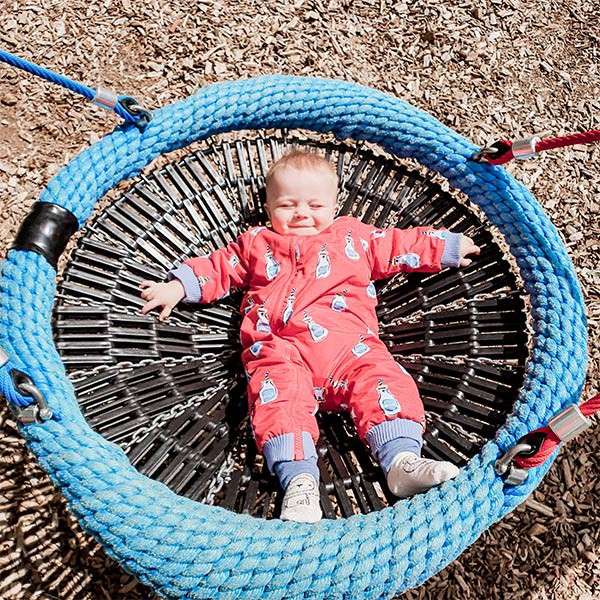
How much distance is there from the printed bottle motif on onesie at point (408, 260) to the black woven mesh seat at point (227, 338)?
64 mm

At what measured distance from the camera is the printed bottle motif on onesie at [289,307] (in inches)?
63.0

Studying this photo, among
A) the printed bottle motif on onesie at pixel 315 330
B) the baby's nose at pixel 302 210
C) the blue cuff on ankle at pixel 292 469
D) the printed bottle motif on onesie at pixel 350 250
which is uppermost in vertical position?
the baby's nose at pixel 302 210

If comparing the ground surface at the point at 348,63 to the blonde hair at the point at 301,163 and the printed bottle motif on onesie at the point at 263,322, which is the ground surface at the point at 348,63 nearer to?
the blonde hair at the point at 301,163

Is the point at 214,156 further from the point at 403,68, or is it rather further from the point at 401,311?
the point at 403,68

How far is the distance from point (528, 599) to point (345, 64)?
1.68m

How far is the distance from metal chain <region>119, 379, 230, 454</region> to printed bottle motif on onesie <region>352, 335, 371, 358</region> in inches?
11.2

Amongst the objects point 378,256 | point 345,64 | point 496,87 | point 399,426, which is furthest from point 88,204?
point 496,87

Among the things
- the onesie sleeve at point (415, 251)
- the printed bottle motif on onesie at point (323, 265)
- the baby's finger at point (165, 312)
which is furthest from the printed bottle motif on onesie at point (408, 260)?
the baby's finger at point (165, 312)

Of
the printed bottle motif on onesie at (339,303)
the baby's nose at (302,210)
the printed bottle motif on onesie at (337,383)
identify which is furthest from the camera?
the baby's nose at (302,210)

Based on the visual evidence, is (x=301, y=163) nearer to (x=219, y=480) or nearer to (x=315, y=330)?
(x=315, y=330)

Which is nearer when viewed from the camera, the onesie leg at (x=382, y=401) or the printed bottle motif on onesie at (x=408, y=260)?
the onesie leg at (x=382, y=401)

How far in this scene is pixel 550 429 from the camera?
118cm

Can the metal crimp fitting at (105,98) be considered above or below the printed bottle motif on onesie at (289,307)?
above

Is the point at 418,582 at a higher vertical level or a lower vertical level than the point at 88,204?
lower
